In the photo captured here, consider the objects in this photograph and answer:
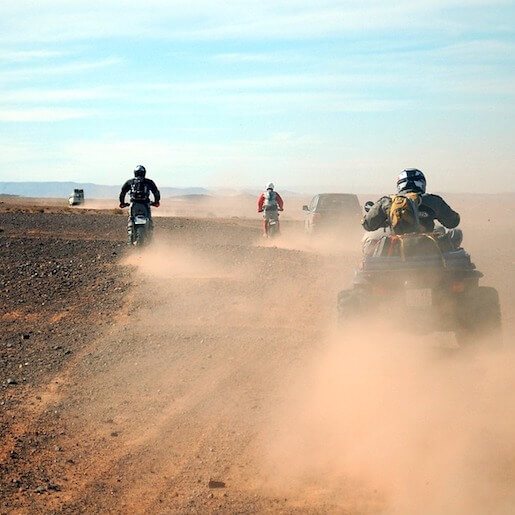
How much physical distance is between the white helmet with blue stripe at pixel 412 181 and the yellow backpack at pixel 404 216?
385mm

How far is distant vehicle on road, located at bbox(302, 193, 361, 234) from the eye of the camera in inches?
1049

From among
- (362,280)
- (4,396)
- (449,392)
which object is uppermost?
(362,280)

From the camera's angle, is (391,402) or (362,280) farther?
(362,280)

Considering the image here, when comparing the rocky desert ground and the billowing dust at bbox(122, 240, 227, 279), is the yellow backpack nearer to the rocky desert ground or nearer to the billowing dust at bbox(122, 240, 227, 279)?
the rocky desert ground

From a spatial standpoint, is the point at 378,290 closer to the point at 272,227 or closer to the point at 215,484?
the point at 215,484

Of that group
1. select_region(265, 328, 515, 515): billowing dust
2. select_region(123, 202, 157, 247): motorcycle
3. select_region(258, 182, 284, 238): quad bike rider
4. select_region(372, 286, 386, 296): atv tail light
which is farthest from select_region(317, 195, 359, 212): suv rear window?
select_region(372, 286, 386, 296): atv tail light

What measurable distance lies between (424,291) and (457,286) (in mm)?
363

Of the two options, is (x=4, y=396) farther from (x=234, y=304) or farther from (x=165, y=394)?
(x=234, y=304)

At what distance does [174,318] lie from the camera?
13.1 meters

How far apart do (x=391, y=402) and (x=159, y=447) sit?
2210 millimetres

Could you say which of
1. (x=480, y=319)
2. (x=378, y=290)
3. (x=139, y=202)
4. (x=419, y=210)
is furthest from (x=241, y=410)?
(x=139, y=202)

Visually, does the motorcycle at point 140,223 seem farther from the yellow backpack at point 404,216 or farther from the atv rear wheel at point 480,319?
the atv rear wheel at point 480,319

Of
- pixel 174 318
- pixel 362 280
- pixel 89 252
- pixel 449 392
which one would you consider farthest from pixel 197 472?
pixel 89 252

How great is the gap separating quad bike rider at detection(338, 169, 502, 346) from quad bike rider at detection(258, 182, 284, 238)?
57.1ft
